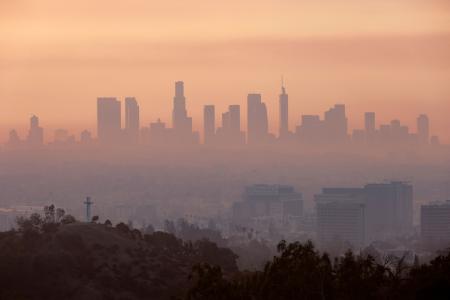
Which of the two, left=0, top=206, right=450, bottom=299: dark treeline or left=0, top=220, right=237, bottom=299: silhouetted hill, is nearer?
left=0, top=206, right=450, bottom=299: dark treeline

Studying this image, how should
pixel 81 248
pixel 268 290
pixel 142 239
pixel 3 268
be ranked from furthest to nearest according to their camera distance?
pixel 142 239 → pixel 81 248 → pixel 3 268 → pixel 268 290

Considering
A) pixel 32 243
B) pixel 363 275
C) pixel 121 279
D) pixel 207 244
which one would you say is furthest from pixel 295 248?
pixel 207 244

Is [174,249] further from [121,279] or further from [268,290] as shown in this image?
[268,290]

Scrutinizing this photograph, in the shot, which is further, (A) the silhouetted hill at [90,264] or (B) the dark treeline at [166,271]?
(A) the silhouetted hill at [90,264]
